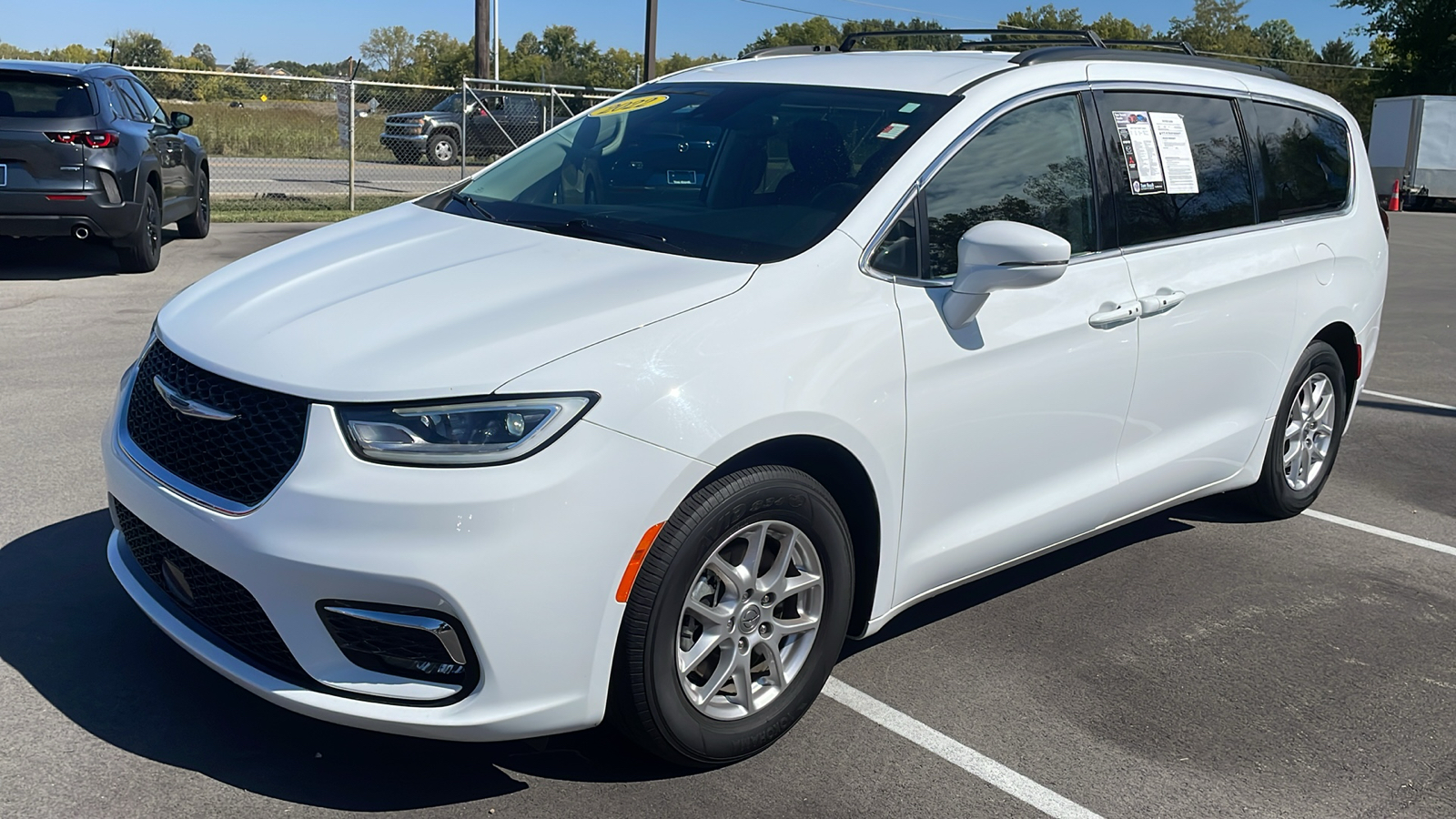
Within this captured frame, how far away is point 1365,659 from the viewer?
4.17 meters

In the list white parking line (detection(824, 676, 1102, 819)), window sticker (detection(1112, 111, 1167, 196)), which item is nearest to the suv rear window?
window sticker (detection(1112, 111, 1167, 196))

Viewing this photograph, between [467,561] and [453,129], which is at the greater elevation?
[453,129]

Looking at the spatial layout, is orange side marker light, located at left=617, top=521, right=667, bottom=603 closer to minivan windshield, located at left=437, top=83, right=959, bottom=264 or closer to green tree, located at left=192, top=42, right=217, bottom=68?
minivan windshield, located at left=437, top=83, right=959, bottom=264

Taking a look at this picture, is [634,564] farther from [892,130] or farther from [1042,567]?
[1042,567]

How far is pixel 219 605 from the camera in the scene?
2.99 meters

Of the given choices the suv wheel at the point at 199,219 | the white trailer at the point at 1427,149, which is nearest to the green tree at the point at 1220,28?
the white trailer at the point at 1427,149

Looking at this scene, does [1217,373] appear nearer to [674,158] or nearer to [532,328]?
[674,158]

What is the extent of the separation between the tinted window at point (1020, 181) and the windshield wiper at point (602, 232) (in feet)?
2.57

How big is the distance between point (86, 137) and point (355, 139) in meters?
13.7

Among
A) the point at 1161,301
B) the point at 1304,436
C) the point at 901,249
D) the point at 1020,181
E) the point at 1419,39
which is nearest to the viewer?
the point at 901,249

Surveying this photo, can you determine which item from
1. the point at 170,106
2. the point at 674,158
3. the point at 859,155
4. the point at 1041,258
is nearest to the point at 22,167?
the point at 674,158

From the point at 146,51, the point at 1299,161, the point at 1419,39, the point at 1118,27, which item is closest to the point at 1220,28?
the point at 1118,27

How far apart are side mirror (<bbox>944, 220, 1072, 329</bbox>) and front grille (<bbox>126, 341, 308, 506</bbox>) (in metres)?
1.78

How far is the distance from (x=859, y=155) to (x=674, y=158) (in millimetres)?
747
